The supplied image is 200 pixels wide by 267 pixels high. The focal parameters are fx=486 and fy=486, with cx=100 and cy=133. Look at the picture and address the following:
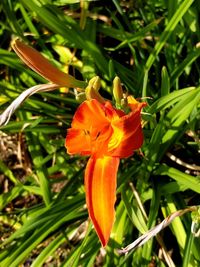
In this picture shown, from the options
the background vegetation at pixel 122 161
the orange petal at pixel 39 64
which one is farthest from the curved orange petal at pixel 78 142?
the background vegetation at pixel 122 161

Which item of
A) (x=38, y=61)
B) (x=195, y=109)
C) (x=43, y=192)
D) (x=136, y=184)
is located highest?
(x=38, y=61)

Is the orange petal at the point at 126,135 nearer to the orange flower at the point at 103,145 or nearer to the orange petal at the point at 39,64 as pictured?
the orange flower at the point at 103,145

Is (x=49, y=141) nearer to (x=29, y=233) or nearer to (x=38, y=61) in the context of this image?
(x=29, y=233)

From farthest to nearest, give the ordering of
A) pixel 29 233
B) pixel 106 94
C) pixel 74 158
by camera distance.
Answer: pixel 106 94
pixel 74 158
pixel 29 233

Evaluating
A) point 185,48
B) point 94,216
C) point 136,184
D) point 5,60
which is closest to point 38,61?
point 94,216

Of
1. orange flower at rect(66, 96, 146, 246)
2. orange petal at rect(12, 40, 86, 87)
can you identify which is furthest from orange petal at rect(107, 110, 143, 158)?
orange petal at rect(12, 40, 86, 87)

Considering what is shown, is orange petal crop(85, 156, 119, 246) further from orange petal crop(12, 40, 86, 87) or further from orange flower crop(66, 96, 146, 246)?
orange petal crop(12, 40, 86, 87)

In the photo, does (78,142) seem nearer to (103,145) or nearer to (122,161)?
(103,145)

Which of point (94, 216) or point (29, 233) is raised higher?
point (94, 216)

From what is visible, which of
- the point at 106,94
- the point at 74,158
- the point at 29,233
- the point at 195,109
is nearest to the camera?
the point at 195,109
